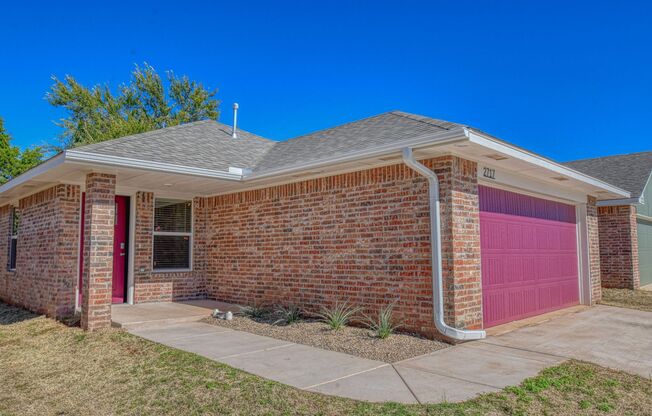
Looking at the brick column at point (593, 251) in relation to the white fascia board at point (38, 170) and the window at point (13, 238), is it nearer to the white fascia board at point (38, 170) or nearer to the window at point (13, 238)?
the white fascia board at point (38, 170)

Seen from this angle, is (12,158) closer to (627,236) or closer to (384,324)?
(384,324)

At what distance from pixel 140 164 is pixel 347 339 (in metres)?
4.24

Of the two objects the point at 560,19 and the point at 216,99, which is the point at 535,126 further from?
the point at 216,99

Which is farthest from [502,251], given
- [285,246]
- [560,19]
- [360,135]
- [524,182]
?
[560,19]

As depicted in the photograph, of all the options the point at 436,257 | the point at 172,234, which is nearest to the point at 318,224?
the point at 436,257

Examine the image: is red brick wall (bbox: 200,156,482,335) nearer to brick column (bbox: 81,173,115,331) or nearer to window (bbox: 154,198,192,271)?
window (bbox: 154,198,192,271)

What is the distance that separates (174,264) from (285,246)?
313 cm

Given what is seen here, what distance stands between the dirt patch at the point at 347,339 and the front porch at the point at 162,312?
2.25 feet

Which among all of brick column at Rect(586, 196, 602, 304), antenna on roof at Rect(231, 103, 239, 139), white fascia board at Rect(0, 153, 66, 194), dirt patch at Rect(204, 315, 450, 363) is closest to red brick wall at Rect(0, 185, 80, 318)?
white fascia board at Rect(0, 153, 66, 194)

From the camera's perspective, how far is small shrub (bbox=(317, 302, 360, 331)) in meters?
6.92

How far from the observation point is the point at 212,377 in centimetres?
461

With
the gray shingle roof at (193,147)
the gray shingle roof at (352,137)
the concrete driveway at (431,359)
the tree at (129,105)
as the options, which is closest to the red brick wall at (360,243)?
the gray shingle roof at (352,137)

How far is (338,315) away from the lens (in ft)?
23.1

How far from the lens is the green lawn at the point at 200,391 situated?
3766 mm
